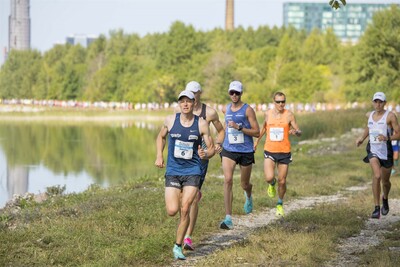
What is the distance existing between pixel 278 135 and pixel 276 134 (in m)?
0.04

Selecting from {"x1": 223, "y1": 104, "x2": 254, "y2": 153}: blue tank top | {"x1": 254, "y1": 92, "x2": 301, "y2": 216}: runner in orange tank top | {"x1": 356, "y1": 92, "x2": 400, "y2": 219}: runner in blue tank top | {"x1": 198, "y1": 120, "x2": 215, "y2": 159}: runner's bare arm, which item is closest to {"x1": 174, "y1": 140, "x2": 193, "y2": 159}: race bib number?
{"x1": 198, "y1": 120, "x2": 215, "y2": 159}: runner's bare arm

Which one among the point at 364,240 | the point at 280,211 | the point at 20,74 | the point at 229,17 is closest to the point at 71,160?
the point at 280,211

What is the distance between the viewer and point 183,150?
9945 mm

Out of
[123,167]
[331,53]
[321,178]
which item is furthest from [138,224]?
[331,53]

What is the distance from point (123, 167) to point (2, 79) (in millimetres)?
121241

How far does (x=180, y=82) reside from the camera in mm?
105188

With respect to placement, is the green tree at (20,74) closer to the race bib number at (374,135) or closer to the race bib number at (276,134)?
the race bib number at (276,134)

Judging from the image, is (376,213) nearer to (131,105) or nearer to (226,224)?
(226,224)

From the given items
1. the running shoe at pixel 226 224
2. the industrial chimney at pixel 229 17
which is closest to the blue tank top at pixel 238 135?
the running shoe at pixel 226 224

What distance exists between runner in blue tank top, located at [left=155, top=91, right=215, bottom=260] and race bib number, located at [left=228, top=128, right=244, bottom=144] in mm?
2712

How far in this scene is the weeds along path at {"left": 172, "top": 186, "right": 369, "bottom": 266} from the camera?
10395mm

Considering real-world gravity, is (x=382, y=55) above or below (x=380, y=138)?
above

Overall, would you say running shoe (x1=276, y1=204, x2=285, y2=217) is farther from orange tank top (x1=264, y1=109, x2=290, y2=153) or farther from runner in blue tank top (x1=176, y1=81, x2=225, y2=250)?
runner in blue tank top (x1=176, y1=81, x2=225, y2=250)

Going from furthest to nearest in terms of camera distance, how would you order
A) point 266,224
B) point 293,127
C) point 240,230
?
point 293,127, point 266,224, point 240,230
